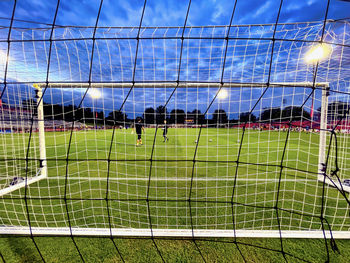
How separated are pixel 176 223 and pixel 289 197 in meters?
1.99

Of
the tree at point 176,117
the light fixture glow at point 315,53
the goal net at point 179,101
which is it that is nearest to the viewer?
the goal net at point 179,101

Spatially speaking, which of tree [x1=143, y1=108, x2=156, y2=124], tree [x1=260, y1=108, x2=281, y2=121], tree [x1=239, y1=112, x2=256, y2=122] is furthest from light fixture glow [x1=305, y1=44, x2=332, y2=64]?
tree [x1=143, y1=108, x2=156, y2=124]

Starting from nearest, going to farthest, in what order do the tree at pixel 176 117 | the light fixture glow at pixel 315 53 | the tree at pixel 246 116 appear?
the tree at pixel 246 116 < the light fixture glow at pixel 315 53 < the tree at pixel 176 117

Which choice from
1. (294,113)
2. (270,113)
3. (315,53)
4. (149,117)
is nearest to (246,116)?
(270,113)

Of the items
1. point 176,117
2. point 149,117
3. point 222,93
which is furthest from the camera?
point 149,117

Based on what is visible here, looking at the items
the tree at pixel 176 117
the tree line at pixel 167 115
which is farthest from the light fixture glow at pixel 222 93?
the tree at pixel 176 117

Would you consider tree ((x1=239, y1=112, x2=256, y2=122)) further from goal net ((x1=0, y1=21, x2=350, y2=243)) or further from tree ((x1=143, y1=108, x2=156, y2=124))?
Result: tree ((x1=143, y1=108, x2=156, y2=124))

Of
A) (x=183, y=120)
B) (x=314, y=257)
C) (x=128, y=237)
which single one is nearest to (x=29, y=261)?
(x=128, y=237)

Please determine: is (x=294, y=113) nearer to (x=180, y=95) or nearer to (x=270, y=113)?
(x=270, y=113)

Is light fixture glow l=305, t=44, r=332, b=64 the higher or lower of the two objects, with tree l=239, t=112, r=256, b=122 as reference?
higher

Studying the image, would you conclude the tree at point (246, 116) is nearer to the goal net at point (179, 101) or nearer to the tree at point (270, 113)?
the goal net at point (179, 101)

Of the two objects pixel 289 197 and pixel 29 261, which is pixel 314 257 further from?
pixel 29 261

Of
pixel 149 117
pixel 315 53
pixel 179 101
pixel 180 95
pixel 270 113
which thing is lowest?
pixel 149 117

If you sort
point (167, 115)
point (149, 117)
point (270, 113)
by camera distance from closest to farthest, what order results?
point (167, 115) < point (270, 113) < point (149, 117)
